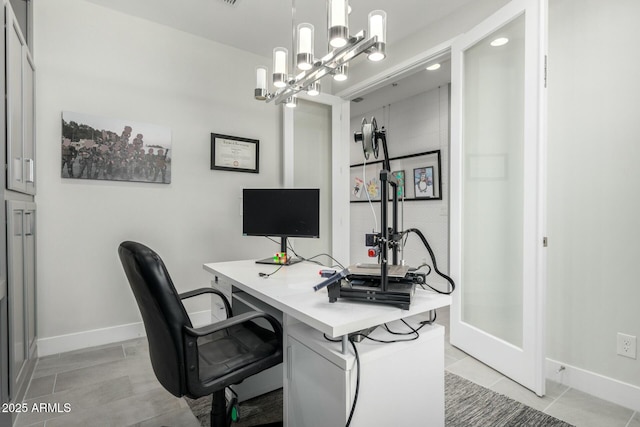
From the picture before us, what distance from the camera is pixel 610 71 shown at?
1.85 metres

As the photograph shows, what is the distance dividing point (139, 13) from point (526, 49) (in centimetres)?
294

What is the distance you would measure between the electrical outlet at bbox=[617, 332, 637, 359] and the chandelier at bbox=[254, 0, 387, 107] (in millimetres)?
1998

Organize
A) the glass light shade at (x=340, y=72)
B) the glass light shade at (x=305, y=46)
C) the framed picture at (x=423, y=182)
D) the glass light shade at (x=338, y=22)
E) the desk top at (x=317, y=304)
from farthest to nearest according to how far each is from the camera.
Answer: the framed picture at (x=423, y=182) → the glass light shade at (x=340, y=72) → the glass light shade at (x=305, y=46) → the glass light shade at (x=338, y=22) → the desk top at (x=317, y=304)

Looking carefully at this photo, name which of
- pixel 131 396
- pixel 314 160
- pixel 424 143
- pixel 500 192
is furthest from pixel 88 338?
pixel 424 143

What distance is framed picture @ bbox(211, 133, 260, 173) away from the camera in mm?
3162

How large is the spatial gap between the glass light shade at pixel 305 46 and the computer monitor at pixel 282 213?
Answer: 90cm

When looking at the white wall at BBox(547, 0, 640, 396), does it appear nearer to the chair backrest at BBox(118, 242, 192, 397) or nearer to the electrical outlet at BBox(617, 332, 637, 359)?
the electrical outlet at BBox(617, 332, 637, 359)

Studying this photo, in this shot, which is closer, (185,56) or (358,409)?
(358,409)

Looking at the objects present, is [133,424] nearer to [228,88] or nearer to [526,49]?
[228,88]

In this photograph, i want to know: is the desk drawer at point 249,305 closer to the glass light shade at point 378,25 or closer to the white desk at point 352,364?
the white desk at point 352,364

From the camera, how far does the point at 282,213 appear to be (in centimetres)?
245

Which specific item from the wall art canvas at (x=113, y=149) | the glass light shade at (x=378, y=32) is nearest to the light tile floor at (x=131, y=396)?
the wall art canvas at (x=113, y=149)

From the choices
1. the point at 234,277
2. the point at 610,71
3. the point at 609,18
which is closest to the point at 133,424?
the point at 234,277

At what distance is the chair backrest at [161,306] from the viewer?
1.10m
